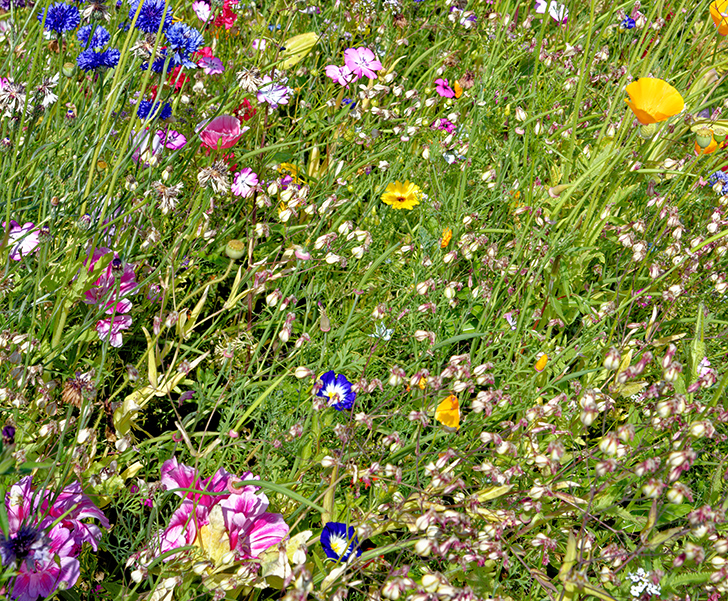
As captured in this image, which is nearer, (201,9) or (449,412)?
(449,412)

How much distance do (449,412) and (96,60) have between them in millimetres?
1263

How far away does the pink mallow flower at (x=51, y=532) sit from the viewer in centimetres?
122

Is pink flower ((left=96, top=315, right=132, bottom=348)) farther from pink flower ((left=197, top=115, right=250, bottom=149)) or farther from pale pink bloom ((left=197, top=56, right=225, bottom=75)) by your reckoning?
pale pink bloom ((left=197, top=56, right=225, bottom=75))

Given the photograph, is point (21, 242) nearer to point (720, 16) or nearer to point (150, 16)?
point (150, 16)

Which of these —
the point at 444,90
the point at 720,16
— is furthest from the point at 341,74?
the point at 720,16

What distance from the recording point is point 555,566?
157cm

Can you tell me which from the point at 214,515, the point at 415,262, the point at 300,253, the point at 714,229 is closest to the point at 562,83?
the point at 714,229

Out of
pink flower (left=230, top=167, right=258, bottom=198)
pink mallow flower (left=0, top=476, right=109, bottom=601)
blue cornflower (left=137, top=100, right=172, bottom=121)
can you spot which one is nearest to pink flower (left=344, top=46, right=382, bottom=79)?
pink flower (left=230, top=167, right=258, bottom=198)

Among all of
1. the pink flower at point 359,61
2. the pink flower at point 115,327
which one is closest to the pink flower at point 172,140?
the pink flower at point 115,327

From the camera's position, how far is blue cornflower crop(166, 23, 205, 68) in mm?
1640

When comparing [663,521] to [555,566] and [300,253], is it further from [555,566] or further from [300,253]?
[300,253]

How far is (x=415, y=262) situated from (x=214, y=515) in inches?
43.4

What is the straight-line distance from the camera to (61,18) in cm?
167

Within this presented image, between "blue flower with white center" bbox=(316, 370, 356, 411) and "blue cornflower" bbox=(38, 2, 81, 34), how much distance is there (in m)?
1.16
